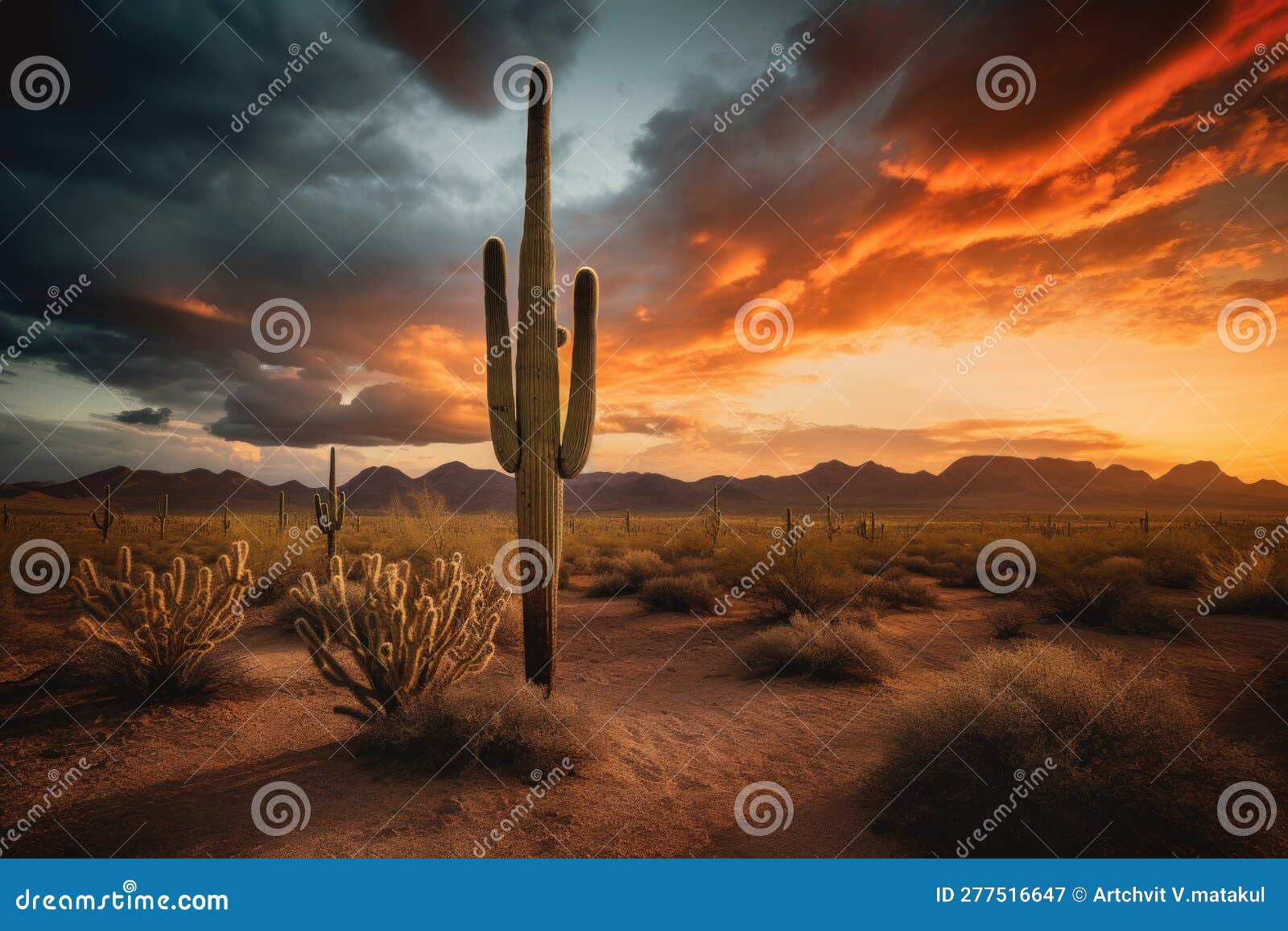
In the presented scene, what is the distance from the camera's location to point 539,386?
643cm

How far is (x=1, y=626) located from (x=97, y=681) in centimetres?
420

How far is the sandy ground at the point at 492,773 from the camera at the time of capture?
383 cm

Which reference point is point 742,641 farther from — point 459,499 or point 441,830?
point 459,499

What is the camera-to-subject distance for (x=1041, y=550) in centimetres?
1881

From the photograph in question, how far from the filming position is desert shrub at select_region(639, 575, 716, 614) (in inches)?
508

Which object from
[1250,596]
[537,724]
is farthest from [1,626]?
[1250,596]
